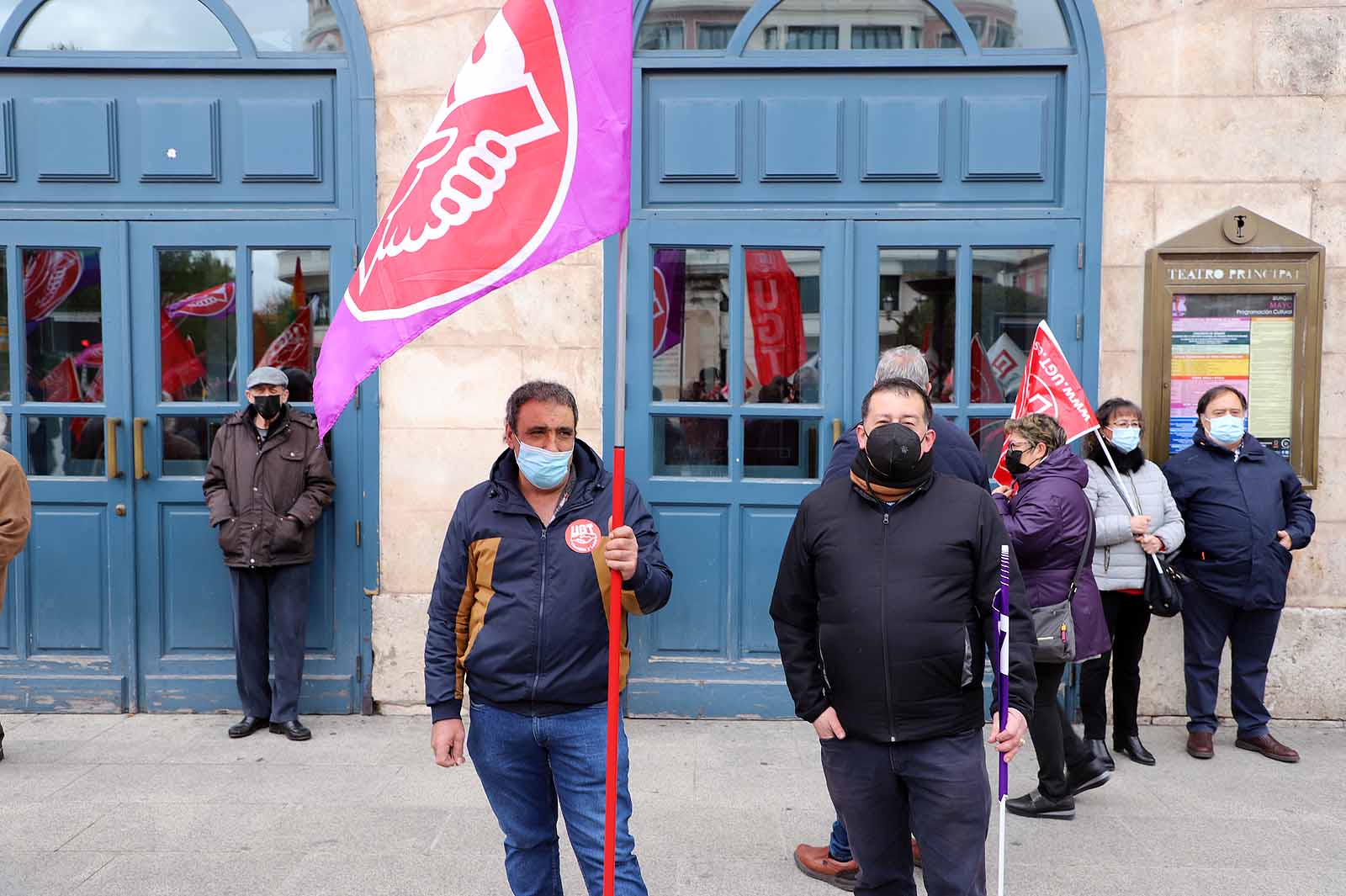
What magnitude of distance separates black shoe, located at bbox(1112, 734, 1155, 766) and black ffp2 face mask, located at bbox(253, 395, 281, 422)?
4.85 metres

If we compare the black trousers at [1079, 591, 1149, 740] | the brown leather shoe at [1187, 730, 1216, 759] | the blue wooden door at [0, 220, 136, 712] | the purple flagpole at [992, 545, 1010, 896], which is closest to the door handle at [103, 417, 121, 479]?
the blue wooden door at [0, 220, 136, 712]

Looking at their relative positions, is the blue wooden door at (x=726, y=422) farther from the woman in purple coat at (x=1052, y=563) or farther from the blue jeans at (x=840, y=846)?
the blue jeans at (x=840, y=846)

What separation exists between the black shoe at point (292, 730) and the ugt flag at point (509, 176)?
3.60 meters

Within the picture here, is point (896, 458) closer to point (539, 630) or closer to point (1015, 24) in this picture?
point (539, 630)

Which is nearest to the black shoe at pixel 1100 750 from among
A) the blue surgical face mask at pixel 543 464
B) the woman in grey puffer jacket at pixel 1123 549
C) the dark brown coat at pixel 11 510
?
the woman in grey puffer jacket at pixel 1123 549

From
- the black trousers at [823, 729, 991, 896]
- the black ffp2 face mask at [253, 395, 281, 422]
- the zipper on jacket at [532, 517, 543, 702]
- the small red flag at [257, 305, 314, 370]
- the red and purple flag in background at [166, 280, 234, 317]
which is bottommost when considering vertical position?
the black trousers at [823, 729, 991, 896]

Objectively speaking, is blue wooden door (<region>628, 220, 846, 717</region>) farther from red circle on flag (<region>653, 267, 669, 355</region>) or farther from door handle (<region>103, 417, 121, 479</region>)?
door handle (<region>103, 417, 121, 479</region>)

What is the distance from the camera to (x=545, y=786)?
132 inches

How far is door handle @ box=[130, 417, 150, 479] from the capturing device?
Result: 6.33 meters

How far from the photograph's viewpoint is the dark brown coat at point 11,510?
5.08 m

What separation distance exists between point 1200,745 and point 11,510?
5978mm

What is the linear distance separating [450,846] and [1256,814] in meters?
3.57

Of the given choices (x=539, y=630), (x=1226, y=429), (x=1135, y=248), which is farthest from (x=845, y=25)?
(x=539, y=630)

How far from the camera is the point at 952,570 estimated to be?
9.92ft
